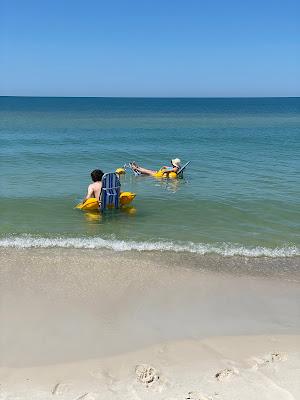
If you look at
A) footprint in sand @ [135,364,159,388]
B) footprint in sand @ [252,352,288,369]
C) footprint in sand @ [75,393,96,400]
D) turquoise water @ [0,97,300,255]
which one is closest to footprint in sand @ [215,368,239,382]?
footprint in sand @ [252,352,288,369]

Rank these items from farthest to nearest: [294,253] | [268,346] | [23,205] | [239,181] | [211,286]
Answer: [239,181], [23,205], [294,253], [211,286], [268,346]

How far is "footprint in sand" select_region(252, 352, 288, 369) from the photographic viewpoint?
4305mm

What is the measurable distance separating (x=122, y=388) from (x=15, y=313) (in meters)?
1.93

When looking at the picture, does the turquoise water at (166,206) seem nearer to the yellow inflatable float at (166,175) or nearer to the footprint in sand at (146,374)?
the yellow inflatable float at (166,175)

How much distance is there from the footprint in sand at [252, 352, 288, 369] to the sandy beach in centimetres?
1

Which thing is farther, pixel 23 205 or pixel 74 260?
pixel 23 205

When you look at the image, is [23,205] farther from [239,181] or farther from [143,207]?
[239,181]

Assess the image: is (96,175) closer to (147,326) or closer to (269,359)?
(147,326)

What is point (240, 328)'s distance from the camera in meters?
5.07

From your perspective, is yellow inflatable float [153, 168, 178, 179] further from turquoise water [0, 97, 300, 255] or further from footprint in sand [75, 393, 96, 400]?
footprint in sand [75, 393, 96, 400]

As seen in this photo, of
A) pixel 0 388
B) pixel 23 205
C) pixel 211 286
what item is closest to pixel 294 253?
pixel 211 286

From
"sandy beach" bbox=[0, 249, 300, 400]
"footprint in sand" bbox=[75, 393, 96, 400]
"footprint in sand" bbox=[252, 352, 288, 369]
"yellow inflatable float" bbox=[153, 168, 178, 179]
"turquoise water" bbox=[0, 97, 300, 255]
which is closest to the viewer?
"footprint in sand" bbox=[75, 393, 96, 400]

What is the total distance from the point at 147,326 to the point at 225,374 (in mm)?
1202

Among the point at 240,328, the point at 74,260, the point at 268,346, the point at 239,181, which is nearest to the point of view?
the point at 268,346
